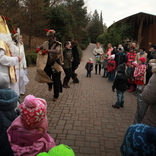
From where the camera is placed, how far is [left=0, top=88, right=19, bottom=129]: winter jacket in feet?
7.05

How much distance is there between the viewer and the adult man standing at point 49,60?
4.72 meters

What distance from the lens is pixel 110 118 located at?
4.36 meters

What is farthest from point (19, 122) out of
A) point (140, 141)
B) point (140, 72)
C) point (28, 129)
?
point (140, 72)

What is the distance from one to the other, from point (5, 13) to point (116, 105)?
9140mm

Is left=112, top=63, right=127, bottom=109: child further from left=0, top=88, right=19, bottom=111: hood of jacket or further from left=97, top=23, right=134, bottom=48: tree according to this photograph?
left=97, top=23, right=134, bottom=48: tree

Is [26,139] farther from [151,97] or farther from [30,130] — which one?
[151,97]

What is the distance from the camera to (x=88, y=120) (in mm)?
4188

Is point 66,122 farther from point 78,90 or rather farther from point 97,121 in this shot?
point 78,90

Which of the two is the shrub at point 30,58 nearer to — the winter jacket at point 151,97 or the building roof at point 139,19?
the building roof at point 139,19

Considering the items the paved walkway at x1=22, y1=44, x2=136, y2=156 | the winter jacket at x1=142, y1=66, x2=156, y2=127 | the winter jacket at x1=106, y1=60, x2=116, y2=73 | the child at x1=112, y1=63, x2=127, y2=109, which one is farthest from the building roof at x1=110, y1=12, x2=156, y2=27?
the winter jacket at x1=142, y1=66, x2=156, y2=127

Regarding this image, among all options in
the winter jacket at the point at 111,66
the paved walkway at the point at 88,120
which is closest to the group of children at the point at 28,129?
the paved walkway at the point at 88,120

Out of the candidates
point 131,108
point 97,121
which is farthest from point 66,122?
point 131,108

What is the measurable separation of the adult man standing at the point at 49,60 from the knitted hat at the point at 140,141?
Answer: 3.61 m

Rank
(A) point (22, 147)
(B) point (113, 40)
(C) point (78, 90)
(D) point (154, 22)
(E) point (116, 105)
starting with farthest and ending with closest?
1. (B) point (113, 40)
2. (D) point (154, 22)
3. (C) point (78, 90)
4. (E) point (116, 105)
5. (A) point (22, 147)
